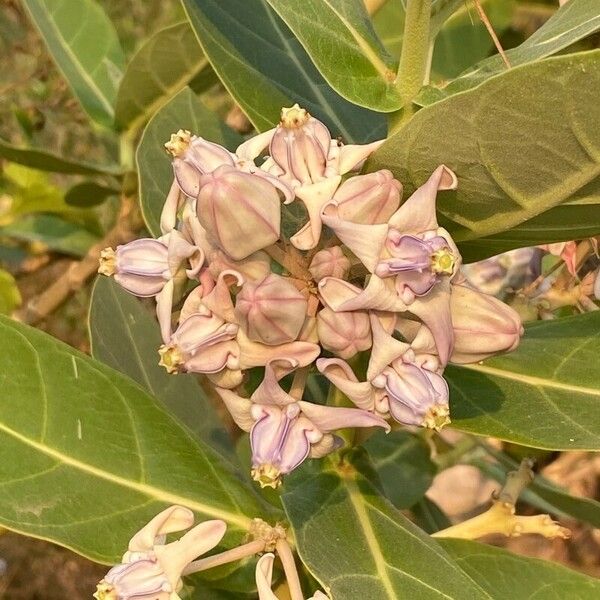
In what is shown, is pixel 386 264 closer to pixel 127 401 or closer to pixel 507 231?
pixel 507 231

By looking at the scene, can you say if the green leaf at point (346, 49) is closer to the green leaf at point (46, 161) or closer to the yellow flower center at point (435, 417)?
the yellow flower center at point (435, 417)

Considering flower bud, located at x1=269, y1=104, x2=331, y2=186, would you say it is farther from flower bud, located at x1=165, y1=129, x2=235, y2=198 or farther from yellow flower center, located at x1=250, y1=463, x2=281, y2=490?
yellow flower center, located at x1=250, y1=463, x2=281, y2=490

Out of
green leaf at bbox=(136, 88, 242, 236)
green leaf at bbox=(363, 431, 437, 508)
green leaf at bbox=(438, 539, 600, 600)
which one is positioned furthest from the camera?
green leaf at bbox=(363, 431, 437, 508)

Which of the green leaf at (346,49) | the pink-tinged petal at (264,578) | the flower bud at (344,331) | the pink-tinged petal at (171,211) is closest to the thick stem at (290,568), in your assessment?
the pink-tinged petal at (264,578)

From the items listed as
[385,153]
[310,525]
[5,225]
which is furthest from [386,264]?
[5,225]

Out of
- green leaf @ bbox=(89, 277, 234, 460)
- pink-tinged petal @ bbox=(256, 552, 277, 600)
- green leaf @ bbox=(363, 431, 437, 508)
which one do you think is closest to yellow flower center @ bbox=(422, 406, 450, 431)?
pink-tinged petal @ bbox=(256, 552, 277, 600)

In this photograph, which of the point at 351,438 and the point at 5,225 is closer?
the point at 351,438

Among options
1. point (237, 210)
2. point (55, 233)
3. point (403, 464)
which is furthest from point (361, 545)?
point (55, 233)
